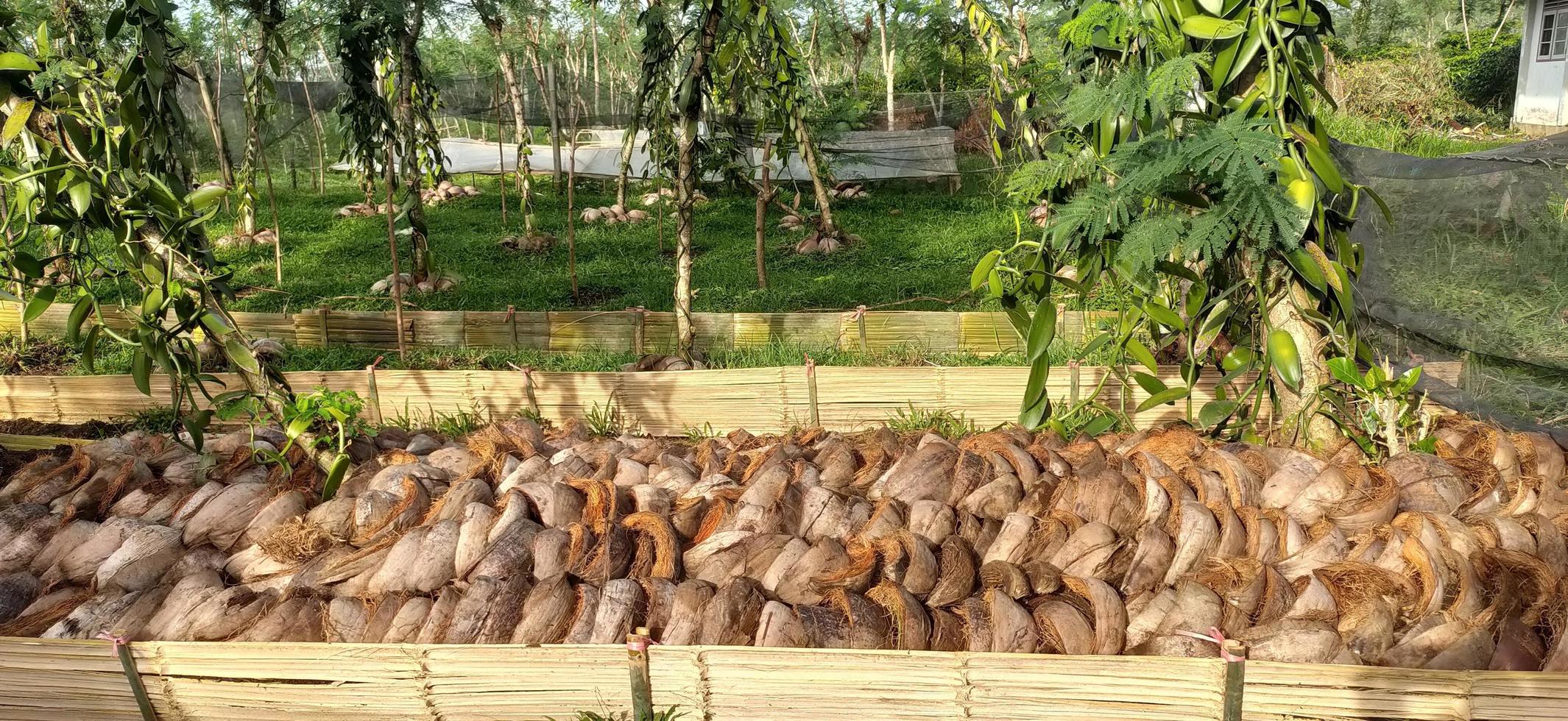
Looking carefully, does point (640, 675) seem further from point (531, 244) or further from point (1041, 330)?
point (531, 244)

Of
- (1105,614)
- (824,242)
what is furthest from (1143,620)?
(824,242)

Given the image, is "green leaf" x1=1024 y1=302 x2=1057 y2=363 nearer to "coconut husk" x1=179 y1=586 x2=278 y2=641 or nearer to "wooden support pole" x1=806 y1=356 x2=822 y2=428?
"wooden support pole" x1=806 y1=356 x2=822 y2=428

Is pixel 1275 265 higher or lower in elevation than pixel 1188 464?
higher

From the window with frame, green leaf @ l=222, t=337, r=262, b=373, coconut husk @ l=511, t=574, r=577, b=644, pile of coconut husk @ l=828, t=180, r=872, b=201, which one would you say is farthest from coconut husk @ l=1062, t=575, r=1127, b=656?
the window with frame

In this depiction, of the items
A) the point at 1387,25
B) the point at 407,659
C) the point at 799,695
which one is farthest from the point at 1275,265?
the point at 1387,25

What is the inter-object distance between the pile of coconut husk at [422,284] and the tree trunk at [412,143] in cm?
4

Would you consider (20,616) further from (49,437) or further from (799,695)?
(799,695)

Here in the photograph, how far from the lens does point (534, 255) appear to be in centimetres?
794

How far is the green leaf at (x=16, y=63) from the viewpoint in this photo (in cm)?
239

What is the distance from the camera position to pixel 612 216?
9070 millimetres

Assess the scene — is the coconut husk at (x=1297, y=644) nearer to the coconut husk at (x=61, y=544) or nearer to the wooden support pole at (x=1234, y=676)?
the wooden support pole at (x=1234, y=676)

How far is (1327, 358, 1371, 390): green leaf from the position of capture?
8.16ft

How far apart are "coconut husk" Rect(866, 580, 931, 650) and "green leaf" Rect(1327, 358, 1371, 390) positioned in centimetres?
118

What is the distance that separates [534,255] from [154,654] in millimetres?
6041
